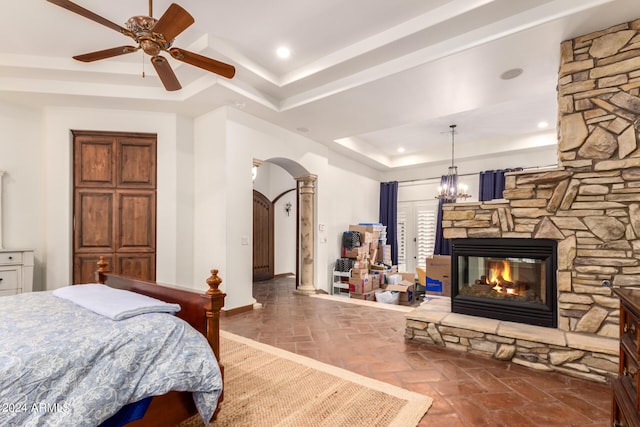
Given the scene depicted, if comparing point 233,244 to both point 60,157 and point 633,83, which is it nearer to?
point 60,157

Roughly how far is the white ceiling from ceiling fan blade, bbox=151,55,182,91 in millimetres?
511

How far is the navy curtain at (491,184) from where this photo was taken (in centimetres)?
628

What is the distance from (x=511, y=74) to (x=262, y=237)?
5626 millimetres

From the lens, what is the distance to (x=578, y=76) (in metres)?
2.62

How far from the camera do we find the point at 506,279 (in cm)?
305

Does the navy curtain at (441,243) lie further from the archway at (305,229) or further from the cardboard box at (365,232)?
the archway at (305,229)

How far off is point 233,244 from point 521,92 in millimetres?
3940

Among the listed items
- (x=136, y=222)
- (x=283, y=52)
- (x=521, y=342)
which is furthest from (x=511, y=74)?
(x=136, y=222)

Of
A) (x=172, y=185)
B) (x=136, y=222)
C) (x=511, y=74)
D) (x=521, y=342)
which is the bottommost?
(x=521, y=342)

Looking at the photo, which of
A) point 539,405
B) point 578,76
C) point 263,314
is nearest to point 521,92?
point 578,76

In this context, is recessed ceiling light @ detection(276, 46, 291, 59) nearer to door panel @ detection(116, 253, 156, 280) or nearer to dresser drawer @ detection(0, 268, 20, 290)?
door panel @ detection(116, 253, 156, 280)

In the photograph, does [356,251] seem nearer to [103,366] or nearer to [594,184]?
[594,184]

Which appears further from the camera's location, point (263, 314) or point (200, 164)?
point (200, 164)

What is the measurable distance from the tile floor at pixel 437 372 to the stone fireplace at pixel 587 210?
0.63 ft
